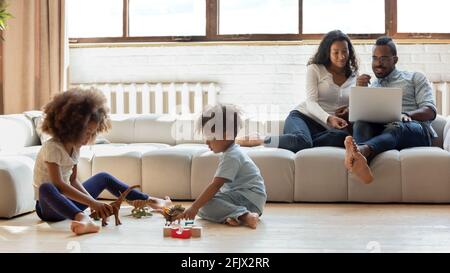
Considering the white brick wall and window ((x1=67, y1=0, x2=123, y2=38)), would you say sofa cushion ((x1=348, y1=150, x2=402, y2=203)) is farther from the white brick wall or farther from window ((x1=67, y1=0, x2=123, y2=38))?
window ((x1=67, y1=0, x2=123, y2=38))

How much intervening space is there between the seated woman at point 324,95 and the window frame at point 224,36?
1.40 m

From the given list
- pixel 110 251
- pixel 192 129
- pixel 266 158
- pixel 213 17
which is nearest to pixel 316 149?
pixel 266 158

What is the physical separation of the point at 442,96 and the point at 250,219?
2.85 meters

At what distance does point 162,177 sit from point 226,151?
774mm

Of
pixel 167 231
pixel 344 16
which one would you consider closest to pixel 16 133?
pixel 167 231

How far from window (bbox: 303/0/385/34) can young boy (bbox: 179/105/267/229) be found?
8.58 feet

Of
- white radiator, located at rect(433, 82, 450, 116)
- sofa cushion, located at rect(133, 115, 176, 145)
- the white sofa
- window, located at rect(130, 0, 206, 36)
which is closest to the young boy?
the white sofa

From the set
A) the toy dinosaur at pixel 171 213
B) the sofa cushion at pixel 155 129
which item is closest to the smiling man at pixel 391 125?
the toy dinosaur at pixel 171 213

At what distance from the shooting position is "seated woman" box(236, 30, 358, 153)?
3.95m

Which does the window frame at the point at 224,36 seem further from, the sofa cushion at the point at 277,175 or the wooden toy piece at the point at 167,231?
the wooden toy piece at the point at 167,231

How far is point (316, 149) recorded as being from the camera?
12.3 feet

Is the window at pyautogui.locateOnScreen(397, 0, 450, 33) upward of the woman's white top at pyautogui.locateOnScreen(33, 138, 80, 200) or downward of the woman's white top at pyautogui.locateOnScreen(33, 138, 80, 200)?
upward

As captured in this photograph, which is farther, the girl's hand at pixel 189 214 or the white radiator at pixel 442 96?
the white radiator at pixel 442 96

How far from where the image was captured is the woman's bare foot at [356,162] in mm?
3479
